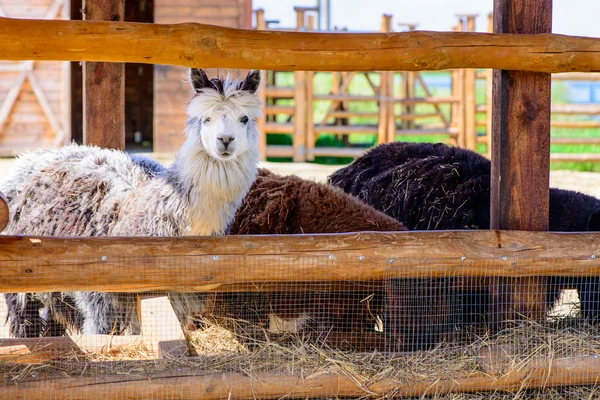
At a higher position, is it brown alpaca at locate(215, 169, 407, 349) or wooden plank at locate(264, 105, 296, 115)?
wooden plank at locate(264, 105, 296, 115)

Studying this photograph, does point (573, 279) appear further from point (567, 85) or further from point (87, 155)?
point (567, 85)

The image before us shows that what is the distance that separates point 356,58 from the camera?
13.1 ft

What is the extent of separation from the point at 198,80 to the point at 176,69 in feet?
36.6

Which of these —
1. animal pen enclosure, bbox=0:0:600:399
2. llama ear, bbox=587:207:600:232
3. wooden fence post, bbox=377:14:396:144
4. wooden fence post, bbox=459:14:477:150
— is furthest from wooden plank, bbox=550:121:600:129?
animal pen enclosure, bbox=0:0:600:399

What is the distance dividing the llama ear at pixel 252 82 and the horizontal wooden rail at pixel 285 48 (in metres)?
0.78

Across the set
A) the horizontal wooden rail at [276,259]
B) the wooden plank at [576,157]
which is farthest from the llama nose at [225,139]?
the wooden plank at [576,157]

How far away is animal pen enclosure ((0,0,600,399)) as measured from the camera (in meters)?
3.78

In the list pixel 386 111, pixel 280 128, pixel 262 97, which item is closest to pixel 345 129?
pixel 386 111

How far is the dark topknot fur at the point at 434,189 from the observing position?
537cm

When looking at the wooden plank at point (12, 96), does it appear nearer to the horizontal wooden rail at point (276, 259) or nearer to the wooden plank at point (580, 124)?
the wooden plank at point (580, 124)

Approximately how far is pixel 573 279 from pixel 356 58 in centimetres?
190

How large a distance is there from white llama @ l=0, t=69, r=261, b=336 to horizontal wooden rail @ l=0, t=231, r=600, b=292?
0.77m

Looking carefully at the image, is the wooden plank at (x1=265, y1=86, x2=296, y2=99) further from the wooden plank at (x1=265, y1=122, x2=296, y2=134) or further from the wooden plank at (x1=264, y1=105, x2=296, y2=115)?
the wooden plank at (x1=265, y1=122, x2=296, y2=134)

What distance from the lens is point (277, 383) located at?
12.5ft
